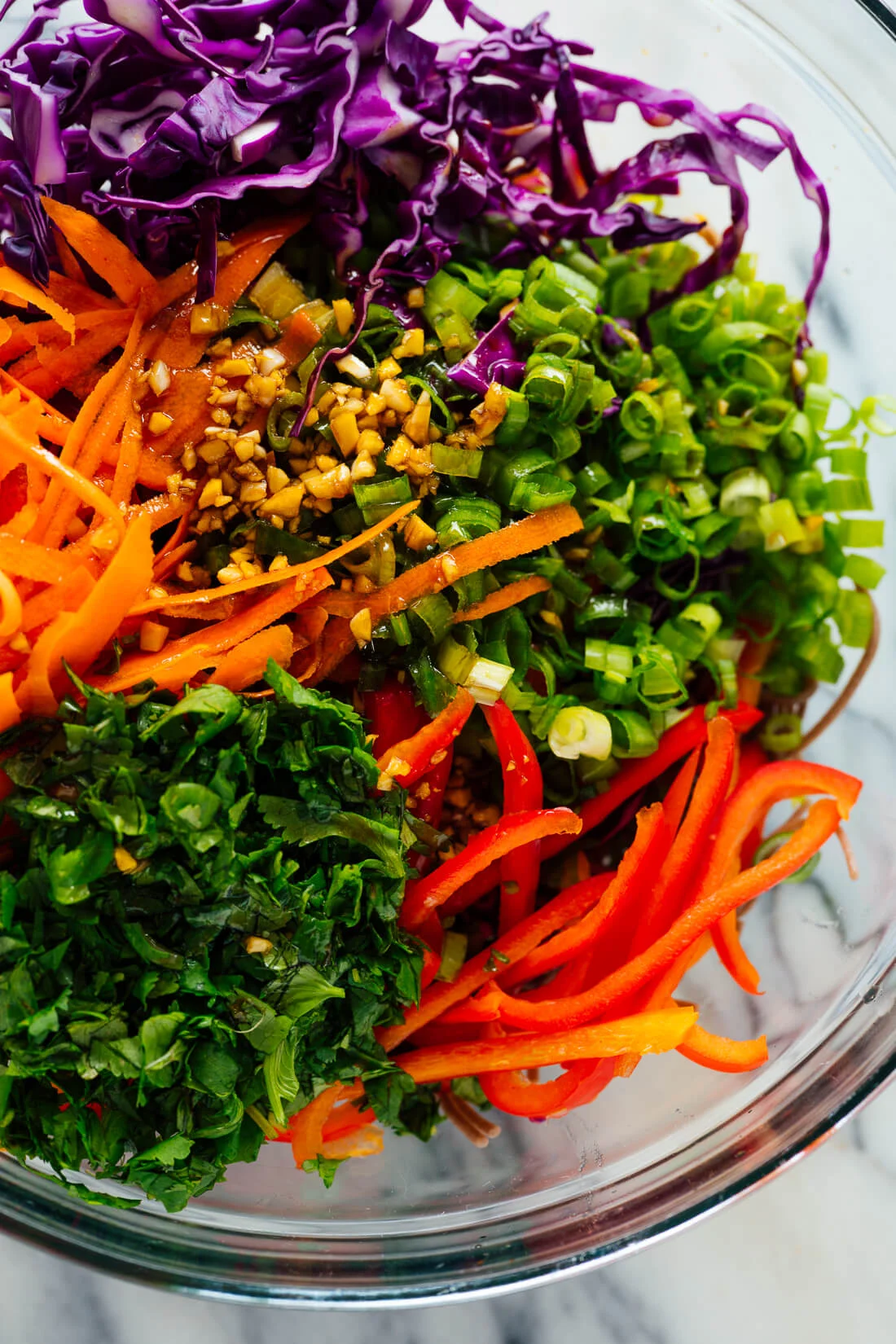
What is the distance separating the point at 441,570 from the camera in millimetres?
1465

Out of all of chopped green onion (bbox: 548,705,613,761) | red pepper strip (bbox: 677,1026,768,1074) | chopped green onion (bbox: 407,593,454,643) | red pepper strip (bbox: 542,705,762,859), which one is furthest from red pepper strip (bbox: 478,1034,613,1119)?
chopped green onion (bbox: 407,593,454,643)

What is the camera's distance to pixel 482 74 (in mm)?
1682

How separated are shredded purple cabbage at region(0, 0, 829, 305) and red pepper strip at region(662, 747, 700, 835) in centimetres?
85

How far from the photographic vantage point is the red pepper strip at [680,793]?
5.55 feet

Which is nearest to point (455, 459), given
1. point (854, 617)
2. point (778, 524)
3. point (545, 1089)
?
point (778, 524)

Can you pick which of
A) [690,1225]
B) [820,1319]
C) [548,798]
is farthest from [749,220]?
[820,1319]

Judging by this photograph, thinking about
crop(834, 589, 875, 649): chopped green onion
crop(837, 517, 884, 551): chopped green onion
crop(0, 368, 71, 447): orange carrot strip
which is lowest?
crop(0, 368, 71, 447): orange carrot strip

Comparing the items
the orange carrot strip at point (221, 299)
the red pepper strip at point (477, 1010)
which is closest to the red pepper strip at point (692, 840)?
the red pepper strip at point (477, 1010)

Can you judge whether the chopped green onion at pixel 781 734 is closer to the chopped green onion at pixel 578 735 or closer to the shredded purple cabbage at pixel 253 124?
the chopped green onion at pixel 578 735

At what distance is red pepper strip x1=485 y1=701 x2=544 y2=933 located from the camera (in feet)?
5.06

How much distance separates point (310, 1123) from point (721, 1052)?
2.03 ft

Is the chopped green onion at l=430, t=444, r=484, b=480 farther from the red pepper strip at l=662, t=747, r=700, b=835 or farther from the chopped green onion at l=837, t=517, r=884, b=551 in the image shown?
the chopped green onion at l=837, t=517, r=884, b=551

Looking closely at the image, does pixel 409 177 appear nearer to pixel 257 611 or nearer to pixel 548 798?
pixel 257 611

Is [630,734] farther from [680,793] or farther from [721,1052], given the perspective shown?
[721,1052]
